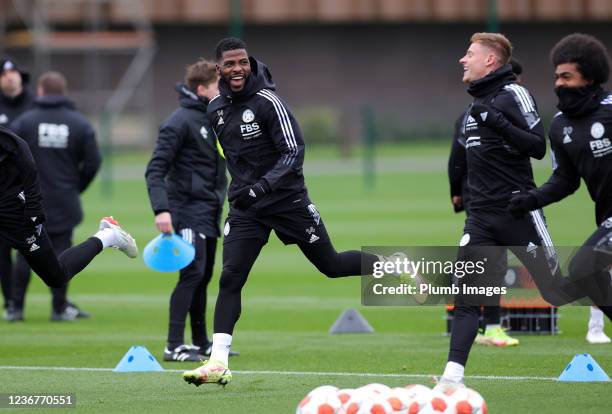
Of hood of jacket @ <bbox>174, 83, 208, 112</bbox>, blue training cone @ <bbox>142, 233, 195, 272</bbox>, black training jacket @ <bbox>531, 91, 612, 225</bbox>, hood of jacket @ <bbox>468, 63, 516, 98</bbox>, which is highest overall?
hood of jacket @ <bbox>468, 63, 516, 98</bbox>

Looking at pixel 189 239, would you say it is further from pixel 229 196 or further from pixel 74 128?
pixel 74 128

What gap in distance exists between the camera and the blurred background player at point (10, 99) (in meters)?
13.7

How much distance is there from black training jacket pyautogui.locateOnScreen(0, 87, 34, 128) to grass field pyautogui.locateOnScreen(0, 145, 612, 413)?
91.0 inches

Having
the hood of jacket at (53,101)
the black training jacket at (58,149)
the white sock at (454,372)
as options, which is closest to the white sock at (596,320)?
the white sock at (454,372)

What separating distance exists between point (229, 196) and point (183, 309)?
1.99 metres

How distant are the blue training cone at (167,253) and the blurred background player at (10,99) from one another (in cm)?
435

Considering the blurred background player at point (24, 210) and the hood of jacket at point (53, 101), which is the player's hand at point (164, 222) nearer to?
the blurred background player at point (24, 210)

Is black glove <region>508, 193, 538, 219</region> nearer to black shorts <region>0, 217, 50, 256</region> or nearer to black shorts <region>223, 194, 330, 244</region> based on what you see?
black shorts <region>223, 194, 330, 244</region>

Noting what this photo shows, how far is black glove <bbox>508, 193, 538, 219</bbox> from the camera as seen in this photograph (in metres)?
7.80

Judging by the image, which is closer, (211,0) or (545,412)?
(545,412)

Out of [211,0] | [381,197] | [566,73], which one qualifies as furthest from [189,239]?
[211,0]

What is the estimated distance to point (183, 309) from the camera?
10227mm

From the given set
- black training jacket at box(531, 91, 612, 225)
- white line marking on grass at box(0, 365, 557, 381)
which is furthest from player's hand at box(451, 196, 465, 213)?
black training jacket at box(531, 91, 612, 225)

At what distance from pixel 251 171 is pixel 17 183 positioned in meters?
1.71
